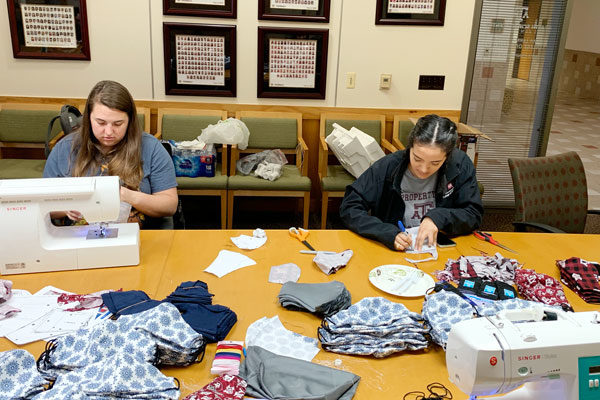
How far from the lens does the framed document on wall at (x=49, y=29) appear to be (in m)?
4.03

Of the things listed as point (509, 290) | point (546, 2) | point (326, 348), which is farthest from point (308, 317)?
point (546, 2)

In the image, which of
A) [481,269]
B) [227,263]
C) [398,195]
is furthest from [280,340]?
[398,195]

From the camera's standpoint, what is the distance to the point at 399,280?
1876mm

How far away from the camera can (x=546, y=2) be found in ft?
14.3

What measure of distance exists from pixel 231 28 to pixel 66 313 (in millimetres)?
3066

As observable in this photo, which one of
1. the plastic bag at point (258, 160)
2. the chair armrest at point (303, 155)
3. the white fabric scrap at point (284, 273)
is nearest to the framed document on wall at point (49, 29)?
the plastic bag at point (258, 160)

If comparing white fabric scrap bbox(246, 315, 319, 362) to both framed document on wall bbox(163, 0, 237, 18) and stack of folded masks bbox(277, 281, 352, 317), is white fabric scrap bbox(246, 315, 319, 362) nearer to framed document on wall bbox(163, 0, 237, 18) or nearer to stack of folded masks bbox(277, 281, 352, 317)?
stack of folded masks bbox(277, 281, 352, 317)

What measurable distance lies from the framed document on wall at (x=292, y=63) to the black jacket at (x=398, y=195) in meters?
2.09

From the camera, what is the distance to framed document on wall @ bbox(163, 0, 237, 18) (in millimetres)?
4062

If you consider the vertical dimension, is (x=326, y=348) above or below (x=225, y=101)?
below

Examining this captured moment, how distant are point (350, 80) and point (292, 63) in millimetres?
506

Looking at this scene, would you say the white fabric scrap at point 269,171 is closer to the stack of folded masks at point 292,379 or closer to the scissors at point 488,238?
the scissors at point 488,238

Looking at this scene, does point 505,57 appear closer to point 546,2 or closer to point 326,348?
point 546,2

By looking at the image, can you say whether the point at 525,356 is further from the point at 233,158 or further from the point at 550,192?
the point at 233,158
